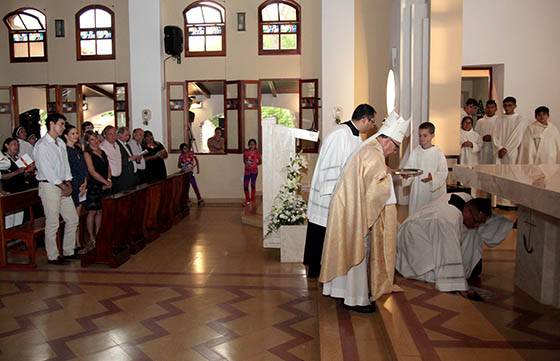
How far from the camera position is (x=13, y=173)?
21.6ft

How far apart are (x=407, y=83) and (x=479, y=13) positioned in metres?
1.78

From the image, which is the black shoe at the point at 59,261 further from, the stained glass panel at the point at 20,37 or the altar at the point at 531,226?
the stained glass panel at the point at 20,37

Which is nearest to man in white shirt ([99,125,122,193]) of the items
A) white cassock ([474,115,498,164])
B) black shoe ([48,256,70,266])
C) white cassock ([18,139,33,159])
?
black shoe ([48,256,70,266])

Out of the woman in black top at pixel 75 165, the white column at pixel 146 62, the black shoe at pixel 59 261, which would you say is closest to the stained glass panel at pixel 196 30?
the white column at pixel 146 62

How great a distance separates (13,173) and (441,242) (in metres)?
5.24

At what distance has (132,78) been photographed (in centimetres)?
1147

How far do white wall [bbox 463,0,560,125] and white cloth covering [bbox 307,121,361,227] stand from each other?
17.6ft

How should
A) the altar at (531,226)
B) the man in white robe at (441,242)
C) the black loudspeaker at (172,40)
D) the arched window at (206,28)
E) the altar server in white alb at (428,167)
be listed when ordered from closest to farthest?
the altar at (531,226), the man in white robe at (441,242), the altar server in white alb at (428,167), the black loudspeaker at (172,40), the arched window at (206,28)

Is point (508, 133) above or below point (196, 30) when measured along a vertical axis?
below

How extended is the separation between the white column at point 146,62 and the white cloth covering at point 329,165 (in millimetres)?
7703

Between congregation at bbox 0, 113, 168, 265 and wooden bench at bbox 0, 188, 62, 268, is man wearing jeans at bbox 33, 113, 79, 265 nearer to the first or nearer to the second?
congregation at bbox 0, 113, 168, 265

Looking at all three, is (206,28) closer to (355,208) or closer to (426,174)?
(426,174)

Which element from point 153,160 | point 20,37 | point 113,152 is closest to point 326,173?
point 113,152

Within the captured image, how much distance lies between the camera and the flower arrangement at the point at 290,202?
604 cm
